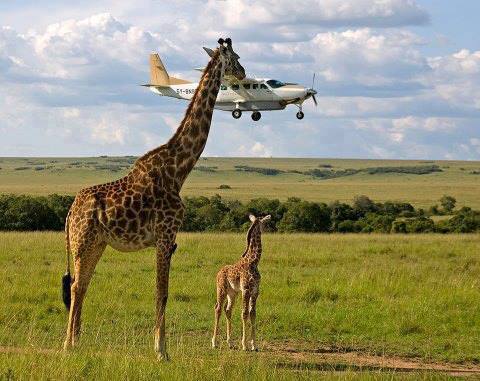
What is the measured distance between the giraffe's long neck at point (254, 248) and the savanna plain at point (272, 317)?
3.32 feet

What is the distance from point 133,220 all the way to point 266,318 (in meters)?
3.66

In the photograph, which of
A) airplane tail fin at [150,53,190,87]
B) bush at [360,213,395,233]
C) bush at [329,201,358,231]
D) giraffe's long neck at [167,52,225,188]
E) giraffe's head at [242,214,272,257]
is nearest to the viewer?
giraffe's long neck at [167,52,225,188]

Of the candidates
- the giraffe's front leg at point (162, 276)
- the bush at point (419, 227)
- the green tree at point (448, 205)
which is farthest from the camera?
the green tree at point (448, 205)

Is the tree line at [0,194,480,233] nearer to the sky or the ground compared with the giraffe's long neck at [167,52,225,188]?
nearer to the ground

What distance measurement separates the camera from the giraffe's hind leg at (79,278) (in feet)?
31.8

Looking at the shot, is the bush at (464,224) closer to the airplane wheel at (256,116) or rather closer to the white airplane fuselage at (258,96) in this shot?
the white airplane fuselage at (258,96)

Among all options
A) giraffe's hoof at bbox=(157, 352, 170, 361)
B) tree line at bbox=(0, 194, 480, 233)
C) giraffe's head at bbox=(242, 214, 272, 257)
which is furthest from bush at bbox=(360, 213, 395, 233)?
giraffe's hoof at bbox=(157, 352, 170, 361)

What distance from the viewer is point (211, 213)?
1580 inches

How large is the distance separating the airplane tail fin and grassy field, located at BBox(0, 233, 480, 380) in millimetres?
28086

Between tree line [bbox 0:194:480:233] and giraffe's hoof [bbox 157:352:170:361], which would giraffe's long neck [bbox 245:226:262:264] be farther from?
tree line [bbox 0:194:480:233]

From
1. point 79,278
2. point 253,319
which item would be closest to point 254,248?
point 253,319

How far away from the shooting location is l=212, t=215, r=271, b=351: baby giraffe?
10719 millimetres

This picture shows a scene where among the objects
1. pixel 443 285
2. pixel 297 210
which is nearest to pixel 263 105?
pixel 297 210

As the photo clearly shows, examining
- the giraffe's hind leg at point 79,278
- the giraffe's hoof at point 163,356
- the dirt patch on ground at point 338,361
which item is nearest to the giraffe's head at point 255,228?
the dirt patch on ground at point 338,361
